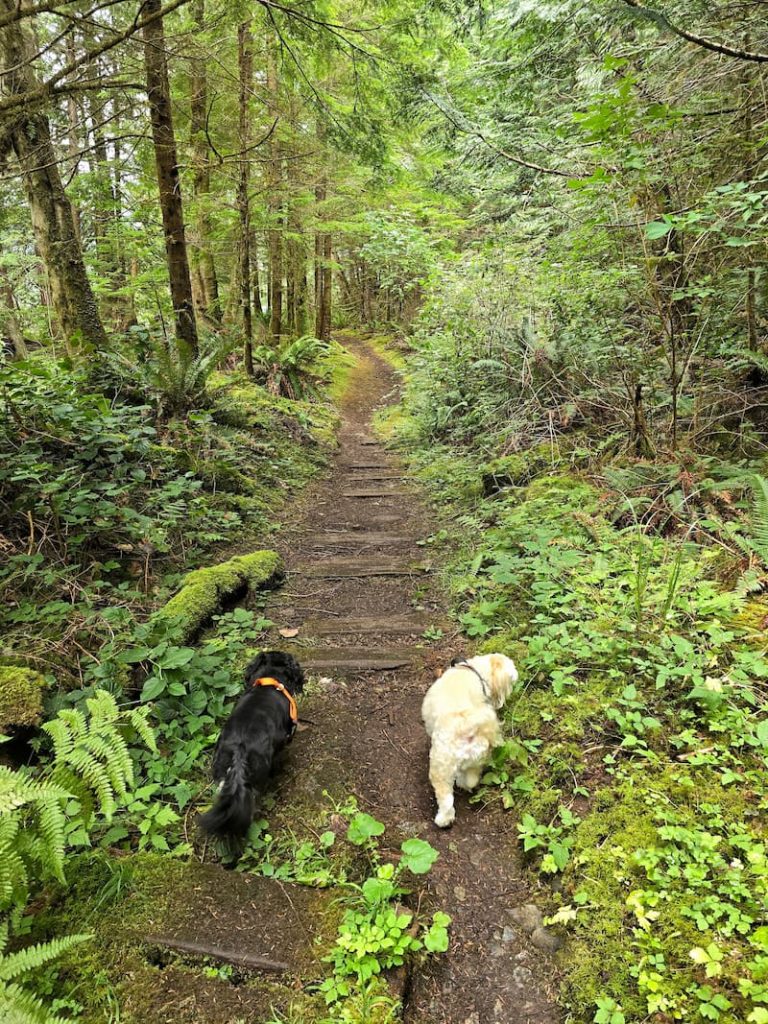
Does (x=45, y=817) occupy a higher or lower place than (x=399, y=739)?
higher

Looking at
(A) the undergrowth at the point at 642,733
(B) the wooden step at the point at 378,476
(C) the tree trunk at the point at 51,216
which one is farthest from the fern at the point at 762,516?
(C) the tree trunk at the point at 51,216

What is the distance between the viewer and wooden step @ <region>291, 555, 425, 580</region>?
17.0ft

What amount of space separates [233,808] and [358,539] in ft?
13.1

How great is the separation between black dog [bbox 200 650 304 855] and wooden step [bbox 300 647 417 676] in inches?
22.9

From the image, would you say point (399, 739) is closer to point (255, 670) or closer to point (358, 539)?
point (255, 670)

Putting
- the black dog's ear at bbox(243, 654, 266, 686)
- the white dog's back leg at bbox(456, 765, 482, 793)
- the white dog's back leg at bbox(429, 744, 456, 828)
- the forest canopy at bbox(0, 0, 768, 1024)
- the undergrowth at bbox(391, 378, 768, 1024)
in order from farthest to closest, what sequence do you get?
the black dog's ear at bbox(243, 654, 266, 686) → the white dog's back leg at bbox(456, 765, 482, 793) → the white dog's back leg at bbox(429, 744, 456, 828) → the forest canopy at bbox(0, 0, 768, 1024) → the undergrowth at bbox(391, 378, 768, 1024)

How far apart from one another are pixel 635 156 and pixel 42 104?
14.2ft

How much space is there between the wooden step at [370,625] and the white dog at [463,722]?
1306 mm

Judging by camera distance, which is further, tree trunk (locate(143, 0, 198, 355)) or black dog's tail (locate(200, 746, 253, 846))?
tree trunk (locate(143, 0, 198, 355))

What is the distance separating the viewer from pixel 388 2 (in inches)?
201

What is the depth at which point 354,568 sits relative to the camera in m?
5.32

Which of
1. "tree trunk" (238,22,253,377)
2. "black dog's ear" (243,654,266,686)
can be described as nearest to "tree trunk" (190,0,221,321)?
"tree trunk" (238,22,253,377)

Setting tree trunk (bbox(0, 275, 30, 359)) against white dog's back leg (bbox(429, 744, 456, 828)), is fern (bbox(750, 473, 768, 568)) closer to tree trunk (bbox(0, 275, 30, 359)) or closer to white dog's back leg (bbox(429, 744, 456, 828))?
white dog's back leg (bbox(429, 744, 456, 828))

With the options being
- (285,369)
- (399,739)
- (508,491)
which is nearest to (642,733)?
(399,739)
